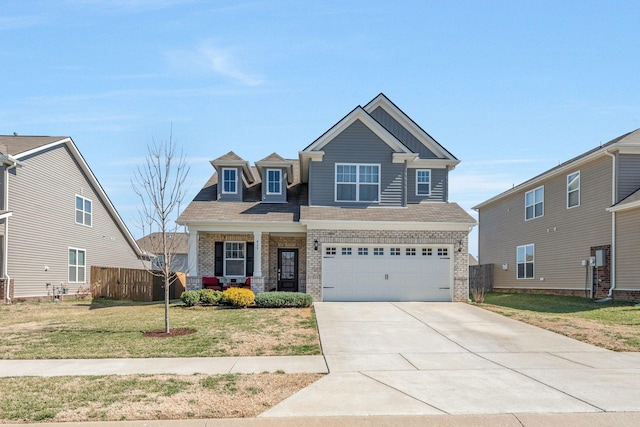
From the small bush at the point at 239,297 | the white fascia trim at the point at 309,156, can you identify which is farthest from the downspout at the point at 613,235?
the small bush at the point at 239,297

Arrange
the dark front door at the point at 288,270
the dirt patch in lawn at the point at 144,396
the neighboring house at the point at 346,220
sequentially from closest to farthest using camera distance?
the dirt patch in lawn at the point at 144,396, the neighboring house at the point at 346,220, the dark front door at the point at 288,270

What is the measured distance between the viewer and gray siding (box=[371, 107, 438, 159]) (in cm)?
2406

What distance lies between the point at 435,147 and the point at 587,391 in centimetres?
1668

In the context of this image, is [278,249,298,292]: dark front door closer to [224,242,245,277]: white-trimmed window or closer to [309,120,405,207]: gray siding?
[224,242,245,277]: white-trimmed window

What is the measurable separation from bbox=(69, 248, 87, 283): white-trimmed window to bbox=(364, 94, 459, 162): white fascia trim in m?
15.8

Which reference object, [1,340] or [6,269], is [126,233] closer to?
[6,269]

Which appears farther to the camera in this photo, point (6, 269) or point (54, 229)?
point (54, 229)

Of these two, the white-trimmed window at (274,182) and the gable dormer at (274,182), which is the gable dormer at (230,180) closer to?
the gable dormer at (274,182)

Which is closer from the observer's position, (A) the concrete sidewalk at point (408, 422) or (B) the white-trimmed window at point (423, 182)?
(A) the concrete sidewalk at point (408, 422)

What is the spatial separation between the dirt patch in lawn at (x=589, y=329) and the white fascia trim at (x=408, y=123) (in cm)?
877

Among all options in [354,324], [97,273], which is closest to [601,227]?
[354,324]

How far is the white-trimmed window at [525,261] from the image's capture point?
28245 millimetres

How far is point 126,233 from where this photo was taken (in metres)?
32.3

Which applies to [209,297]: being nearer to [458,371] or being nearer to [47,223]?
[47,223]
